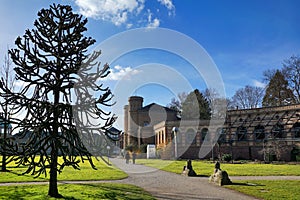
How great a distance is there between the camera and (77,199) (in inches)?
376

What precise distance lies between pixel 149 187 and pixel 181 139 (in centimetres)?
3172

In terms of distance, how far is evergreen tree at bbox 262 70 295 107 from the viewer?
47.9 metres

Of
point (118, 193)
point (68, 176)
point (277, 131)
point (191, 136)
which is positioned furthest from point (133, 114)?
point (118, 193)

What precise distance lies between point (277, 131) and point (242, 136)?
16.3 feet

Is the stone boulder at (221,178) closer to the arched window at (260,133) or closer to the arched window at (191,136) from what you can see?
the arched window at (260,133)

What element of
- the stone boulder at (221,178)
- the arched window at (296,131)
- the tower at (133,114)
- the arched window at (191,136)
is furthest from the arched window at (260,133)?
the stone boulder at (221,178)

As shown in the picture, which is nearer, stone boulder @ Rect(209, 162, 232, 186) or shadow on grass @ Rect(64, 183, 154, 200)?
shadow on grass @ Rect(64, 183, 154, 200)

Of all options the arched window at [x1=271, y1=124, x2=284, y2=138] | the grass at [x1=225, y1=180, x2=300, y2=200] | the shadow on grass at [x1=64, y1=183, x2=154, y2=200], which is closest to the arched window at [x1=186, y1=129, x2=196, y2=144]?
the arched window at [x1=271, y1=124, x2=284, y2=138]

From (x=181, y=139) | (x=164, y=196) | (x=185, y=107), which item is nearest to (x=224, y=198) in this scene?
(x=164, y=196)

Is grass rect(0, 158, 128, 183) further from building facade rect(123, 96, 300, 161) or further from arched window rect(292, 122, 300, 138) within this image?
arched window rect(292, 122, 300, 138)

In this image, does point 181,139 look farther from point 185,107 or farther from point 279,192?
point 279,192

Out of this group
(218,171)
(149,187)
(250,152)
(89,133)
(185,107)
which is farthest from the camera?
(185,107)

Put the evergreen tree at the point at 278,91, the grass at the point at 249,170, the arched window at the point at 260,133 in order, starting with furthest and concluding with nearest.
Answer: the evergreen tree at the point at 278,91
the arched window at the point at 260,133
the grass at the point at 249,170

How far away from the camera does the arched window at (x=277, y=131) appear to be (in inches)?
1535
